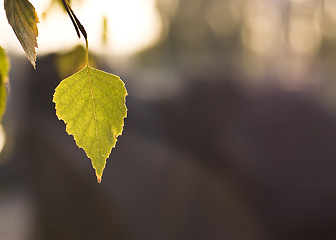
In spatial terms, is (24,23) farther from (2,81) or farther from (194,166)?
(194,166)

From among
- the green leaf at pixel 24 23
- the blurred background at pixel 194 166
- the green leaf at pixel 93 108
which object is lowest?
the blurred background at pixel 194 166

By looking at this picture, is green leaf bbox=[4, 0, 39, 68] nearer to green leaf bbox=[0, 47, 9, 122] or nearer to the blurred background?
green leaf bbox=[0, 47, 9, 122]

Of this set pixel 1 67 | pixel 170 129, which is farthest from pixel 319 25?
pixel 1 67

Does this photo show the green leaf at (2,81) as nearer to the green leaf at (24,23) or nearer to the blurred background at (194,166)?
the green leaf at (24,23)

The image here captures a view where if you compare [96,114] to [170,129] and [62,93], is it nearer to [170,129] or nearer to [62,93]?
[62,93]

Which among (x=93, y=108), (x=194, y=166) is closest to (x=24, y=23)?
(x=93, y=108)

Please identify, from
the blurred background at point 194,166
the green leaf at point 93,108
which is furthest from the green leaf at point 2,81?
the blurred background at point 194,166
